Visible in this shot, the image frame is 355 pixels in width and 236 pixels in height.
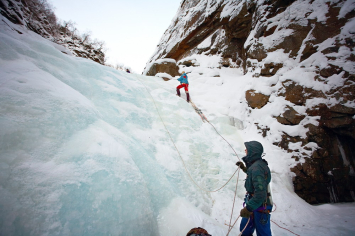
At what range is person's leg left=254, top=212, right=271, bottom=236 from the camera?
187cm

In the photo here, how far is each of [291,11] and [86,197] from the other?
916cm

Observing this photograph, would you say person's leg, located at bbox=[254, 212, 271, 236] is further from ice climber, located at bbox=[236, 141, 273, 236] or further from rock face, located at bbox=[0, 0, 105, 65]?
rock face, located at bbox=[0, 0, 105, 65]

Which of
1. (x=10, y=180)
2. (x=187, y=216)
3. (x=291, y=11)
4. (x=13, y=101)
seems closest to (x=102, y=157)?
(x=10, y=180)

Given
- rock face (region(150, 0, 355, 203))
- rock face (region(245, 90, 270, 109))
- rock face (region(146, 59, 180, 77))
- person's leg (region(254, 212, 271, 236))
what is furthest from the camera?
rock face (region(146, 59, 180, 77))

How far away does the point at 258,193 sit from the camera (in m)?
1.75

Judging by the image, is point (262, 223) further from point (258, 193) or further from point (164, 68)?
point (164, 68)

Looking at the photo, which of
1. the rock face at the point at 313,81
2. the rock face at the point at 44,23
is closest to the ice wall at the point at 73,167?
the rock face at the point at 313,81

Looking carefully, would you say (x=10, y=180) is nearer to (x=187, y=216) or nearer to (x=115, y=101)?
(x=187, y=216)

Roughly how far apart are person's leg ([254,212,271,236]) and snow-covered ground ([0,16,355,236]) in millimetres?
565

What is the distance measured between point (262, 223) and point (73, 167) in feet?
8.34

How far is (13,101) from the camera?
5.67 ft

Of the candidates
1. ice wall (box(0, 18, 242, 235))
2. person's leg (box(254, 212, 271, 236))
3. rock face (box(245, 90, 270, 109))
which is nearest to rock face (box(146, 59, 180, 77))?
rock face (box(245, 90, 270, 109))

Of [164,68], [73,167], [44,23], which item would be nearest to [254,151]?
[73,167]

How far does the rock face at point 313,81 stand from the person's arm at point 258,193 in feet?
9.69
